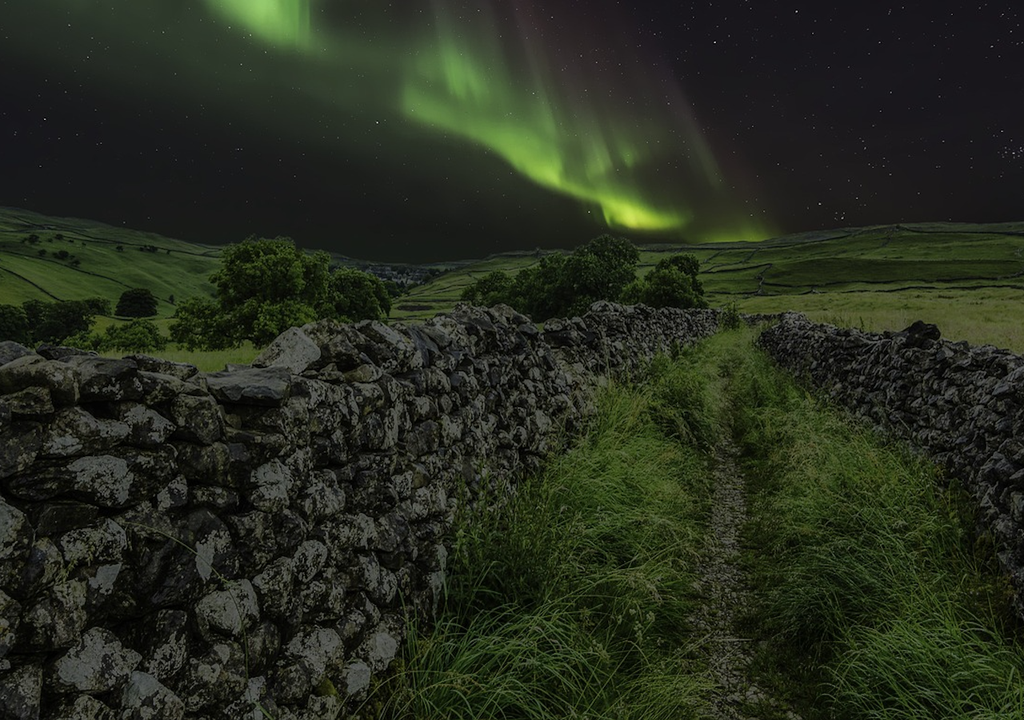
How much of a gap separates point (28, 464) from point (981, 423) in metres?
8.44

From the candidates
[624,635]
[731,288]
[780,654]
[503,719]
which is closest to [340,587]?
[503,719]

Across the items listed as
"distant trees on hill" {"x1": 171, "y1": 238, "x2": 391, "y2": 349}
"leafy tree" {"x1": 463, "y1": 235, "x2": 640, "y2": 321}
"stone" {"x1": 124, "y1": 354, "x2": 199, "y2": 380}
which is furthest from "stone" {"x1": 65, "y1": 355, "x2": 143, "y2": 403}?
"leafy tree" {"x1": 463, "y1": 235, "x2": 640, "y2": 321}

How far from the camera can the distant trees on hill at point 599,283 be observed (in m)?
58.4

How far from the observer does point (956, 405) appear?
22.3 ft

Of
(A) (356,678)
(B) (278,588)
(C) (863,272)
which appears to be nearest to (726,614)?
(A) (356,678)

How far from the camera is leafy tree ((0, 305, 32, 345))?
33631mm

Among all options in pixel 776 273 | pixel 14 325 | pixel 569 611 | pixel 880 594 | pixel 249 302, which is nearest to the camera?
pixel 569 611

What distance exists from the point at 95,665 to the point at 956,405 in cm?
913

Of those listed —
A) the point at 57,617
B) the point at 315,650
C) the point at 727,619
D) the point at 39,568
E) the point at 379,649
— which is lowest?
the point at 727,619

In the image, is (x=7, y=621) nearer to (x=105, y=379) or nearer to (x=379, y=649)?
(x=105, y=379)

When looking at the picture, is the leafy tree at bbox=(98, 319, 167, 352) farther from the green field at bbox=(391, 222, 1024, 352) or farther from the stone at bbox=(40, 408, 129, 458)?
the green field at bbox=(391, 222, 1024, 352)

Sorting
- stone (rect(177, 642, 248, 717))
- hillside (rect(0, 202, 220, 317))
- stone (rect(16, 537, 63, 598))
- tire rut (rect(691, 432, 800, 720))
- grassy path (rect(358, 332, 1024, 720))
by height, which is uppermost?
hillside (rect(0, 202, 220, 317))

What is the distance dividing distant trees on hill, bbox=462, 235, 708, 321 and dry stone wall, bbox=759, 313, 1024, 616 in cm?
4186

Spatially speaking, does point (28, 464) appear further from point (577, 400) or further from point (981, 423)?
point (981, 423)
